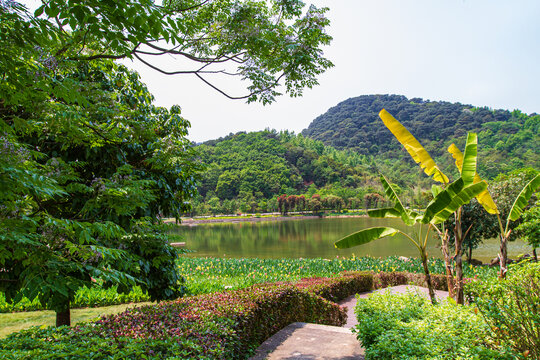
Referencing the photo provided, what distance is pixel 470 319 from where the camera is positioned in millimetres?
3070

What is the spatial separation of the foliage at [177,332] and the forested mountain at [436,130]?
69.0 metres

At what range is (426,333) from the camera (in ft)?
9.87

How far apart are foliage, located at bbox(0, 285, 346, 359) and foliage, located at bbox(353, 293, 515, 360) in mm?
1455

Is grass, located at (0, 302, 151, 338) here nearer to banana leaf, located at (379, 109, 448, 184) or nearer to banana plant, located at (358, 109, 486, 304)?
banana plant, located at (358, 109, 486, 304)

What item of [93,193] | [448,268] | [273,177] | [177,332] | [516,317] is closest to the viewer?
[516,317]

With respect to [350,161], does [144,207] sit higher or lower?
lower

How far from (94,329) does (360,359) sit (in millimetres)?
3000

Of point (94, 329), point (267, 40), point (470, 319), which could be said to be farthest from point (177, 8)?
point (470, 319)

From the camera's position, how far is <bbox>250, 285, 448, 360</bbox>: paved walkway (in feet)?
13.5

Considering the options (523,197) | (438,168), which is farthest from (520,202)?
(438,168)

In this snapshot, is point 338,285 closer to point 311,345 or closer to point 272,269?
point 311,345

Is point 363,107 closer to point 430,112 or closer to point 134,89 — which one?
point 430,112

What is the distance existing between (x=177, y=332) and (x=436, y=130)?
12057 cm

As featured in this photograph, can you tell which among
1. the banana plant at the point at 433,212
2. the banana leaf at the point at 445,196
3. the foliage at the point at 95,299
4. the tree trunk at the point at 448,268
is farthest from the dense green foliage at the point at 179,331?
the foliage at the point at 95,299
